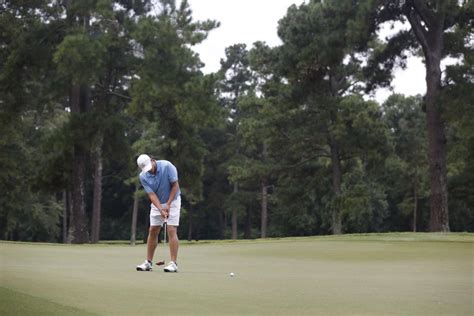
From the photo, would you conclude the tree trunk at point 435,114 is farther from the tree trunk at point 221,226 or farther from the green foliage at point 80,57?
the tree trunk at point 221,226

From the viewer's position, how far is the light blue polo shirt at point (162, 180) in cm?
1016

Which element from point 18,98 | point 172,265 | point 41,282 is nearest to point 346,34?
point 18,98

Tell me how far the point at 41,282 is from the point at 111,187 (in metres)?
71.0

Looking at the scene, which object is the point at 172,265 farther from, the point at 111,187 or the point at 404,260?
the point at 111,187

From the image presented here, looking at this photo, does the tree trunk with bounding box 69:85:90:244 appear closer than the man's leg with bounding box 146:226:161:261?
No

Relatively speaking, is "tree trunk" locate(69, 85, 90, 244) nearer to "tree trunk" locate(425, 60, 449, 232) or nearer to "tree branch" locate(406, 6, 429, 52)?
"tree branch" locate(406, 6, 429, 52)

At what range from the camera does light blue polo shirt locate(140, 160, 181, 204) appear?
10164 mm

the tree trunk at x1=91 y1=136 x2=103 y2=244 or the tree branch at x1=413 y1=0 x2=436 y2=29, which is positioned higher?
the tree branch at x1=413 y1=0 x2=436 y2=29

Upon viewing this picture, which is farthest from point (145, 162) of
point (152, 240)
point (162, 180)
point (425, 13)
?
point (425, 13)

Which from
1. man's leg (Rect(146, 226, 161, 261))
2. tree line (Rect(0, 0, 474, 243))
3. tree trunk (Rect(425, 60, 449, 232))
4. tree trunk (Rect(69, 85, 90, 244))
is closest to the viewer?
man's leg (Rect(146, 226, 161, 261))

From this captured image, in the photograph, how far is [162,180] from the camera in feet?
33.5

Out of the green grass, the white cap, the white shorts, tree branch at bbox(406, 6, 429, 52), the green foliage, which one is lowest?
the green grass

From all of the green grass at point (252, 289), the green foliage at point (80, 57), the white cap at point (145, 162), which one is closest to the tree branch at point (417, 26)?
the green foliage at point (80, 57)

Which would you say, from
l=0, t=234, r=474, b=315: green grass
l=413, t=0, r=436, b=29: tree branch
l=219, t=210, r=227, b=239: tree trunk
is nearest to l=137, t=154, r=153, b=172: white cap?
l=0, t=234, r=474, b=315: green grass
